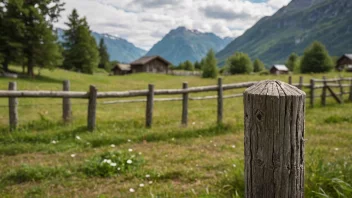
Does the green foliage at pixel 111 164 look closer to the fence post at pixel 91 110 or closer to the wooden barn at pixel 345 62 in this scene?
→ the fence post at pixel 91 110

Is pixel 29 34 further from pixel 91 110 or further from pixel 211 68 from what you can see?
pixel 211 68

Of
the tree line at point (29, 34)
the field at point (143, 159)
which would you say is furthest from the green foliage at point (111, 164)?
the tree line at point (29, 34)

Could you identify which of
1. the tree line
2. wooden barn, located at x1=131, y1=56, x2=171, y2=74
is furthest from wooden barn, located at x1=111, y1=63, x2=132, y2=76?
the tree line

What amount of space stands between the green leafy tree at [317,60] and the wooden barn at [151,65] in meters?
31.5

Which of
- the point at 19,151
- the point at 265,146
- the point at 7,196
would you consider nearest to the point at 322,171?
the point at 265,146

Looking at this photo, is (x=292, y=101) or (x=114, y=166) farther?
(x=114, y=166)

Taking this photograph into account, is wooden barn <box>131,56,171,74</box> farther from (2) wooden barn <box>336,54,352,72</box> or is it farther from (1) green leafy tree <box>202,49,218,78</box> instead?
(2) wooden barn <box>336,54,352,72</box>

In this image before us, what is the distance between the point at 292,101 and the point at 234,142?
17.5ft

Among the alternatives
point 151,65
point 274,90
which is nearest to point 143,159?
point 274,90

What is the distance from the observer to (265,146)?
1655 mm

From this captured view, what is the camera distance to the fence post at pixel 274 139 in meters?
1.58

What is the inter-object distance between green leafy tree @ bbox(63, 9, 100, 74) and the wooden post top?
42.4 metres

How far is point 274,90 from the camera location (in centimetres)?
159

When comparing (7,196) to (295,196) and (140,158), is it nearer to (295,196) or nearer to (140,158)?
(140,158)
